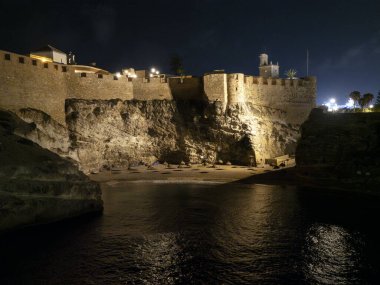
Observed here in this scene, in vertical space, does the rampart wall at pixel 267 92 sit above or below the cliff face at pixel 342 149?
above

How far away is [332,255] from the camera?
12.9 meters

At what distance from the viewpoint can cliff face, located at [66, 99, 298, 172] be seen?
3459 centimetres

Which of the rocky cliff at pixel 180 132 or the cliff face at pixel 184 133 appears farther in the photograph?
the cliff face at pixel 184 133

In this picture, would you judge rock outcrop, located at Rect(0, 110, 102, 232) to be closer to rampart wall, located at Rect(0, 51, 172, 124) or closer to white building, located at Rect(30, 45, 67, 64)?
rampart wall, located at Rect(0, 51, 172, 124)

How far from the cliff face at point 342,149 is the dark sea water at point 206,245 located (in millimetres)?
3492

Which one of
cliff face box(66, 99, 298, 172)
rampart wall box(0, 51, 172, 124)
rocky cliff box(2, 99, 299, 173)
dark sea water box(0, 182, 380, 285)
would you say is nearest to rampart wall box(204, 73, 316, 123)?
rocky cliff box(2, 99, 299, 173)

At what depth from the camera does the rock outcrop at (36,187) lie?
618 inches

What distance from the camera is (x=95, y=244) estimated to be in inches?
569

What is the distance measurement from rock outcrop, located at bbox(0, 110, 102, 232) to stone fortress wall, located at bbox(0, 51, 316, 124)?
652 cm

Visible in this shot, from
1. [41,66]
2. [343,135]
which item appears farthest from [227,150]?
[41,66]

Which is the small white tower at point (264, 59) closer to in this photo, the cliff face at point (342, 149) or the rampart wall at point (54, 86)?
the rampart wall at point (54, 86)

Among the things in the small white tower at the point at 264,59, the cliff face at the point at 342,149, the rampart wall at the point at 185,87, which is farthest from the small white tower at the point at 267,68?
the cliff face at the point at 342,149

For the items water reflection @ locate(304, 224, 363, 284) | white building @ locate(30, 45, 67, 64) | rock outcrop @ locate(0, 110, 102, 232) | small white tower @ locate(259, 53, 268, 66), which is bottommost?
water reflection @ locate(304, 224, 363, 284)

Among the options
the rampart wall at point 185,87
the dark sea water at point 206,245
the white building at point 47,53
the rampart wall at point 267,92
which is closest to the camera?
the dark sea water at point 206,245
